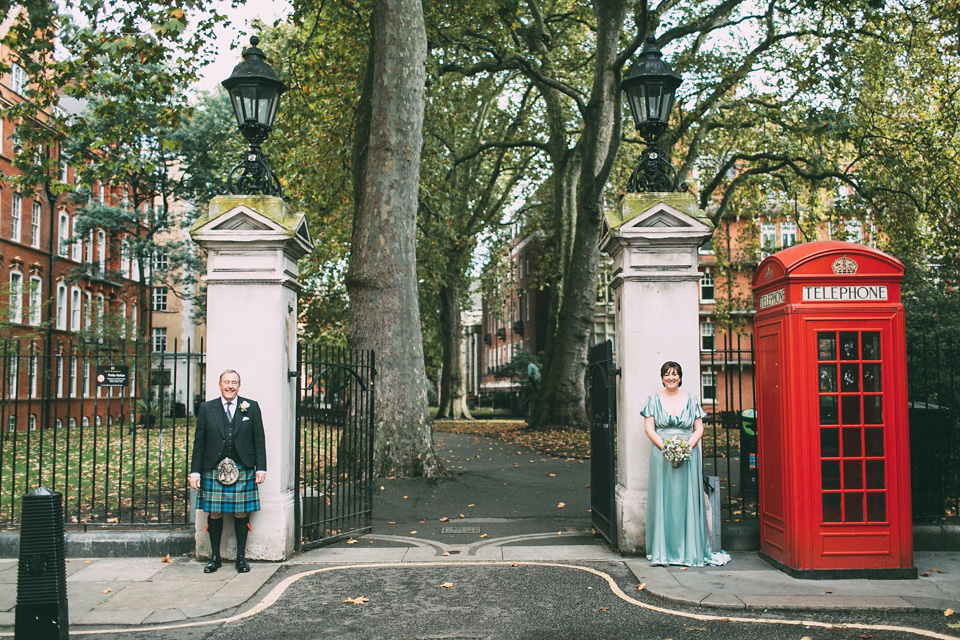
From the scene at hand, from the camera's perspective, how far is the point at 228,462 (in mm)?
7535

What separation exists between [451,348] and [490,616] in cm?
3133

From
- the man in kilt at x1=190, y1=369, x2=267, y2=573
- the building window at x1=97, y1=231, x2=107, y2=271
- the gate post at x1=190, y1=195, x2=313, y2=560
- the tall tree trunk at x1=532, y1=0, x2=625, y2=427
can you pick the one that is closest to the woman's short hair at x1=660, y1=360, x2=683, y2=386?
the gate post at x1=190, y1=195, x2=313, y2=560

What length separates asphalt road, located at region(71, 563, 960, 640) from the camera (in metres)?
5.66

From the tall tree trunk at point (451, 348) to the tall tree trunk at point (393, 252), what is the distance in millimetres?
21800

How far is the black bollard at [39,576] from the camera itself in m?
5.07

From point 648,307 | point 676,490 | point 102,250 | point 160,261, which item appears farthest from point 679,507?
point 102,250

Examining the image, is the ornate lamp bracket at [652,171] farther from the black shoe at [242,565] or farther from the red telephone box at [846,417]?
the black shoe at [242,565]

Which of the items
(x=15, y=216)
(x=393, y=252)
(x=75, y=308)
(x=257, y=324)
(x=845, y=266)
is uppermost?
(x=15, y=216)

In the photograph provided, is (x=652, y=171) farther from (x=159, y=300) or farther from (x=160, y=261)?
(x=159, y=300)

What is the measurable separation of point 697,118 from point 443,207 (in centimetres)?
797

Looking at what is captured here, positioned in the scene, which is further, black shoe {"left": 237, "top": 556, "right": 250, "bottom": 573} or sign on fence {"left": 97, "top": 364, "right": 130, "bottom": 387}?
sign on fence {"left": 97, "top": 364, "right": 130, "bottom": 387}

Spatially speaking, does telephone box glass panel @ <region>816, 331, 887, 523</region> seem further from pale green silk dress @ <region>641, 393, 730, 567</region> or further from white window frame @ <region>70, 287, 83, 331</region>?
white window frame @ <region>70, 287, 83, 331</region>

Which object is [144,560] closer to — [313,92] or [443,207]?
[313,92]

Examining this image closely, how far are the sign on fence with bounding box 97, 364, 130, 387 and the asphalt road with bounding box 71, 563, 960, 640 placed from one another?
2.63 metres
